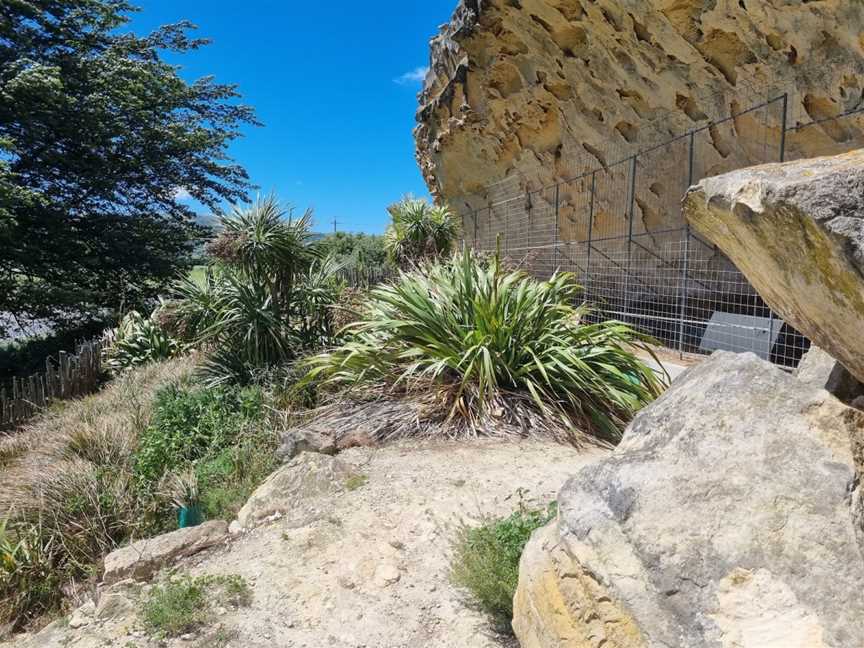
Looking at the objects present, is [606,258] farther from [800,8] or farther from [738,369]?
[738,369]

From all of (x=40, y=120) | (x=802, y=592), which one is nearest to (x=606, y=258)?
(x=802, y=592)

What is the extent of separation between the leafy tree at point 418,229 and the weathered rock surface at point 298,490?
350 inches

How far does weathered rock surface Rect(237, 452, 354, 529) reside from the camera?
10.9 feet

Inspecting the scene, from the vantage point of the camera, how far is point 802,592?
1302 mm

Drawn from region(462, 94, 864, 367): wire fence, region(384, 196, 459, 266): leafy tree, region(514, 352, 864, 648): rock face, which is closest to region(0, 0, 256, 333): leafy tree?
region(384, 196, 459, 266): leafy tree

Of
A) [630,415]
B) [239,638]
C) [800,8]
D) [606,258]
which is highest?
[800,8]

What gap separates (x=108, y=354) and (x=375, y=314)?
774 cm

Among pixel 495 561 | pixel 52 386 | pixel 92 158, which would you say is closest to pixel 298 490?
pixel 495 561

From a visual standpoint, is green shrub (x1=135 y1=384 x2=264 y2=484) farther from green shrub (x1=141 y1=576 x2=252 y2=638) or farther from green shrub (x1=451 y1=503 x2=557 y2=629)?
green shrub (x1=451 y1=503 x2=557 y2=629)

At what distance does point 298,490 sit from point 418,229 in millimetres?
9622

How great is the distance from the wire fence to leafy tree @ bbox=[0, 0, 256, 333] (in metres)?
9.25

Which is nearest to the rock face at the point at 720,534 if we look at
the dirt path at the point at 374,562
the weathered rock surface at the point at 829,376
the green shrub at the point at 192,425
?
the weathered rock surface at the point at 829,376

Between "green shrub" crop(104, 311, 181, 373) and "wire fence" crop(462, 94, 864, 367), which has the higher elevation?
"wire fence" crop(462, 94, 864, 367)

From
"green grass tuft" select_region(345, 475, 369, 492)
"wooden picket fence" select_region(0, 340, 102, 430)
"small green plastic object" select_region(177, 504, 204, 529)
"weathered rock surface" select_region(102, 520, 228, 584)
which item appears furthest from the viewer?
"wooden picket fence" select_region(0, 340, 102, 430)
